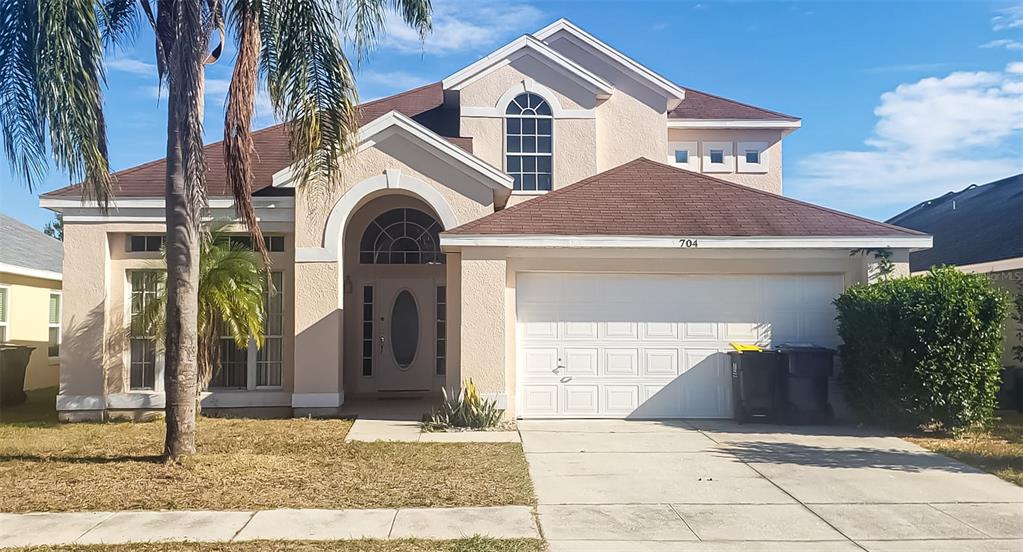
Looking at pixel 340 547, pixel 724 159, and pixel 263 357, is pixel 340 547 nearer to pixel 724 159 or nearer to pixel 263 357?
pixel 263 357

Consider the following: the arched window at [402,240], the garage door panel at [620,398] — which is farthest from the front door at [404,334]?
the garage door panel at [620,398]

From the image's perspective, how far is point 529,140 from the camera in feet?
51.3

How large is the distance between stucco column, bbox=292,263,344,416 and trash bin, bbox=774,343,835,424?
283 inches

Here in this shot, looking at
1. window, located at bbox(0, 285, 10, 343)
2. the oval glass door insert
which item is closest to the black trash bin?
the oval glass door insert

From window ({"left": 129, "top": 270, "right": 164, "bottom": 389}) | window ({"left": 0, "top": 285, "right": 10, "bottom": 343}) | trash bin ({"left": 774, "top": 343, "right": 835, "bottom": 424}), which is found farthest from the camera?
window ({"left": 0, "top": 285, "right": 10, "bottom": 343})

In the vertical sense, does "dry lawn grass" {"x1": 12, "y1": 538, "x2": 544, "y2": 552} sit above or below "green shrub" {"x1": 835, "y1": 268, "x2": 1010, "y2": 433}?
below

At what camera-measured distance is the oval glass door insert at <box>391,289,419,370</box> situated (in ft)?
50.4

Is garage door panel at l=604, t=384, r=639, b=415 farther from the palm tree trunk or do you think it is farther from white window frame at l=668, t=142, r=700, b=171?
white window frame at l=668, t=142, r=700, b=171

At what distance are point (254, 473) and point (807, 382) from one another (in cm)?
794

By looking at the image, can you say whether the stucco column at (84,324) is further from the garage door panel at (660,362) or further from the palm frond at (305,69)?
the garage door panel at (660,362)

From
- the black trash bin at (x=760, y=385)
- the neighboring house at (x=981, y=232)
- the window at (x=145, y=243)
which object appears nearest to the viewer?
the black trash bin at (x=760, y=385)

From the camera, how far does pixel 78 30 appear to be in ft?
28.5

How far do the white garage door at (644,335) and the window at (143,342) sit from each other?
20.7ft

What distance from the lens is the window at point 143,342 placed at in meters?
13.2
